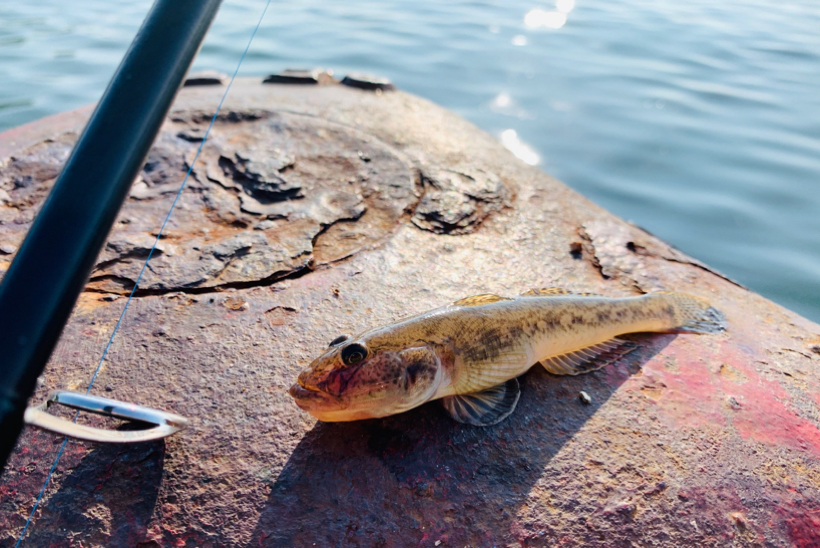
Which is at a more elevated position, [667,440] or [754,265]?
[667,440]

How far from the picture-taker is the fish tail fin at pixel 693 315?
8.36 ft

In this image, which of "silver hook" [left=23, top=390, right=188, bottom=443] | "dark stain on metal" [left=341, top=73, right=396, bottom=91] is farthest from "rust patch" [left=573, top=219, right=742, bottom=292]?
"dark stain on metal" [left=341, top=73, right=396, bottom=91]

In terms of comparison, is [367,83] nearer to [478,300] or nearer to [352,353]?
[478,300]

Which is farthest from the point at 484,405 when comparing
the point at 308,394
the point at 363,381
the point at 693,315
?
the point at 693,315

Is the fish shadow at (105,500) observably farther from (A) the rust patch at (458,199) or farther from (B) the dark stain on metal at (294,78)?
(B) the dark stain on metal at (294,78)

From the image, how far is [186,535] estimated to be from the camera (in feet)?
5.46

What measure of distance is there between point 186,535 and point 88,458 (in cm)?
41

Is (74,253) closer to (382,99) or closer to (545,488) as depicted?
(545,488)

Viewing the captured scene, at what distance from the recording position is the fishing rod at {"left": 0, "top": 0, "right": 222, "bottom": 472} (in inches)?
45.2

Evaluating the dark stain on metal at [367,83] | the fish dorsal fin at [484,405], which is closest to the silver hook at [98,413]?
the fish dorsal fin at [484,405]

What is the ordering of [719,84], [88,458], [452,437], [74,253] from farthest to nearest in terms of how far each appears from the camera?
[719,84]
[452,437]
[88,458]
[74,253]

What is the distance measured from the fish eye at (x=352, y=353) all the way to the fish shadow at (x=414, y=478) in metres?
0.25

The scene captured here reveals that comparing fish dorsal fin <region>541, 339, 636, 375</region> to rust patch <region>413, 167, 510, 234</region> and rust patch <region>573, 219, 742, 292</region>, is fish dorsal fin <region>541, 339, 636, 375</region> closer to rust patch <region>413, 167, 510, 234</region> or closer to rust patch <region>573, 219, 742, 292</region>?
rust patch <region>573, 219, 742, 292</region>

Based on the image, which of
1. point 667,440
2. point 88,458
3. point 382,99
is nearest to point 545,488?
point 667,440
